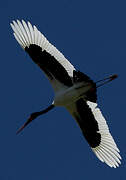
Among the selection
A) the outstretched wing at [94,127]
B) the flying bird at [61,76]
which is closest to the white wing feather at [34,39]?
the flying bird at [61,76]

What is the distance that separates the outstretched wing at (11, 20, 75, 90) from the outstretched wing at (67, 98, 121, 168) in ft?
4.24

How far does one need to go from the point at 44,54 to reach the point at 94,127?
3230mm

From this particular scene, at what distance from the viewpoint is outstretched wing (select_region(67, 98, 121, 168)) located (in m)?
29.2

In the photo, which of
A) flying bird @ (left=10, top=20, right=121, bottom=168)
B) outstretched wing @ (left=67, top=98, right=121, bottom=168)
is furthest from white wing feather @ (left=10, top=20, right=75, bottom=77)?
outstretched wing @ (left=67, top=98, right=121, bottom=168)

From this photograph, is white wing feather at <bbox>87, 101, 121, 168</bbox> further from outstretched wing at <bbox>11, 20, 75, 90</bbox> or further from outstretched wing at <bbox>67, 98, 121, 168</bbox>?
outstretched wing at <bbox>11, 20, 75, 90</bbox>

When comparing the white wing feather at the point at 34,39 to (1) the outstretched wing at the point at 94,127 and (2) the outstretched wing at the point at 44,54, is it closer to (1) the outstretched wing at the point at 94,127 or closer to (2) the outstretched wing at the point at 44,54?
(2) the outstretched wing at the point at 44,54

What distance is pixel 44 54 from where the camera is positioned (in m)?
28.1

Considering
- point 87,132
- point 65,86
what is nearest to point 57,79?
point 65,86

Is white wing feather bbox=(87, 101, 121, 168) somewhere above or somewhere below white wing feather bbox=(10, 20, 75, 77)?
below

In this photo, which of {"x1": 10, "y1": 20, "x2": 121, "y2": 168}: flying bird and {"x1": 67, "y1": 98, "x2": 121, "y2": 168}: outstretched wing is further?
{"x1": 67, "y1": 98, "x2": 121, "y2": 168}: outstretched wing

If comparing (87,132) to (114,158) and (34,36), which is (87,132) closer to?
(114,158)

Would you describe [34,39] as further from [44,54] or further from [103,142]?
[103,142]

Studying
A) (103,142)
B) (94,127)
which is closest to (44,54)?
(94,127)

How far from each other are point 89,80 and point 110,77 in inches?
47.7
